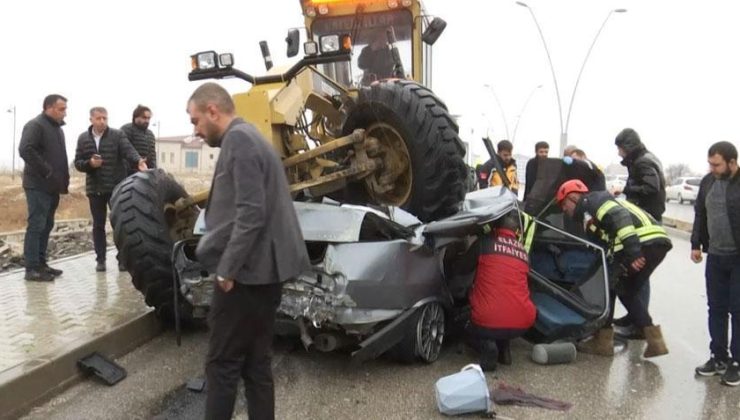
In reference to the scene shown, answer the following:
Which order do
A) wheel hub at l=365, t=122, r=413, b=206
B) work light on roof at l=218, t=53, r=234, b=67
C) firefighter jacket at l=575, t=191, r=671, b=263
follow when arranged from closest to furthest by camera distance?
work light on roof at l=218, t=53, r=234, b=67 < firefighter jacket at l=575, t=191, r=671, b=263 < wheel hub at l=365, t=122, r=413, b=206

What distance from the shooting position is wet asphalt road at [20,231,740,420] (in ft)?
13.1

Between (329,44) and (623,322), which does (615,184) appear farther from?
(329,44)

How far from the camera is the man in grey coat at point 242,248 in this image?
9.70 ft

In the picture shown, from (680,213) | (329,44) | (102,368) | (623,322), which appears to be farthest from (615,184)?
(680,213)

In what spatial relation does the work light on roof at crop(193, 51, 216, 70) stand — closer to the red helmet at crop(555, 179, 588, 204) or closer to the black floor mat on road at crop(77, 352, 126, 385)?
the black floor mat on road at crop(77, 352, 126, 385)

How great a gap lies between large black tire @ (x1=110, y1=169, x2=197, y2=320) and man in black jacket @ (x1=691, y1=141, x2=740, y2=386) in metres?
4.16

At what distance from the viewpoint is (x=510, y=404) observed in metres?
4.15

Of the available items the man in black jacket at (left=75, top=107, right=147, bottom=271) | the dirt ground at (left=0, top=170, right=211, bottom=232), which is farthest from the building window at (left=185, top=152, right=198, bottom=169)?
the man in black jacket at (left=75, top=107, right=147, bottom=271)

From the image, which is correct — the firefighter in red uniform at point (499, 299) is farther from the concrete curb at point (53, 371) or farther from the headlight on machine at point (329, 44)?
the concrete curb at point (53, 371)

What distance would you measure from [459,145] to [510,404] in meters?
2.05

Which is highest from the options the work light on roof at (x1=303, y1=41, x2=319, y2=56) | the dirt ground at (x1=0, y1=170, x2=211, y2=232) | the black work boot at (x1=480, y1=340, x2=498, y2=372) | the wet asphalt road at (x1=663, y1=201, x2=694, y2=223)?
the work light on roof at (x1=303, y1=41, x2=319, y2=56)

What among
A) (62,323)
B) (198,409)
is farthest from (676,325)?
(62,323)

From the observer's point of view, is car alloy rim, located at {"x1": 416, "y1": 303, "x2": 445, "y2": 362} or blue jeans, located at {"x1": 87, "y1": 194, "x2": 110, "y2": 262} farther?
blue jeans, located at {"x1": 87, "y1": 194, "x2": 110, "y2": 262}

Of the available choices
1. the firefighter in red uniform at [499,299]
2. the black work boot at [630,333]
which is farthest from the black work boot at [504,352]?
the black work boot at [630,333]
